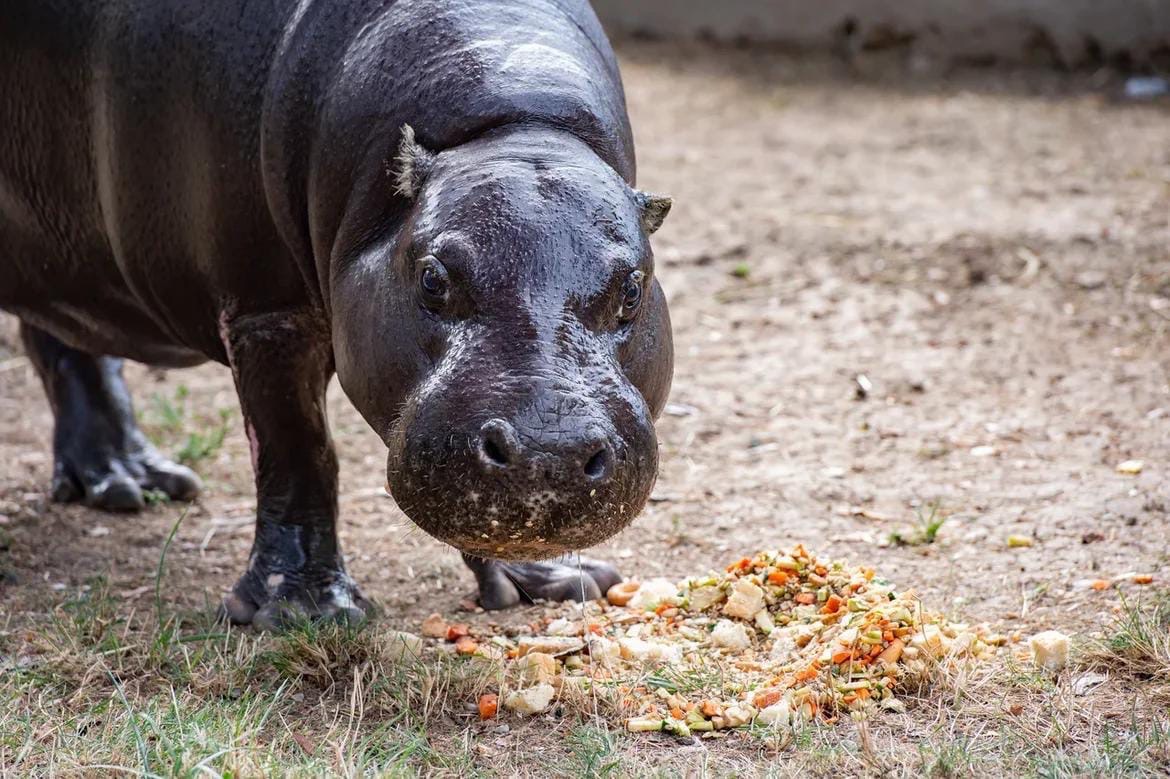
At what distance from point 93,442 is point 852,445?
268 cm

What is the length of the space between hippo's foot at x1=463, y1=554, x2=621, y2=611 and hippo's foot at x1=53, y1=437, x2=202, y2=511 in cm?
148

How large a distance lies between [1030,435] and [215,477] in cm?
296

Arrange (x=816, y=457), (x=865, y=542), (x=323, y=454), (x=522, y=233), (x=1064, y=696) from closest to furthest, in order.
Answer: (x=522, y=233), (x=1064, y=696), (x=323, y=454), (x=865, y=542), (x=816, y=457)

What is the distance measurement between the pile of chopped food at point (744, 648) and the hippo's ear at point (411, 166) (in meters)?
1.16

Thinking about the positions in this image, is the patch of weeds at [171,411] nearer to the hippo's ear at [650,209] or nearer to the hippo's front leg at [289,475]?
the hippo's front leg at [289,475]

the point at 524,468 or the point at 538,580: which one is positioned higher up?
the point at 524,468

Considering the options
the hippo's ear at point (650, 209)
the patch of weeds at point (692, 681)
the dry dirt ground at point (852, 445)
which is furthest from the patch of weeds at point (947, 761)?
the hippo's ear at point (650, 209)

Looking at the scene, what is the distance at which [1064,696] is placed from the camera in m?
3.37

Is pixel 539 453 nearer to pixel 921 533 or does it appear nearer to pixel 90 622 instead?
pixel 90 622

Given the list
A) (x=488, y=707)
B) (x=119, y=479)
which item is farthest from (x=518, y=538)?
(x=119, y=479)

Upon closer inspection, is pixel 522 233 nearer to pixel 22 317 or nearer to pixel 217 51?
pixel 217 51

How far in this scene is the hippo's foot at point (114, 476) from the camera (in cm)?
513

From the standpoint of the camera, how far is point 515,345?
9.75ft

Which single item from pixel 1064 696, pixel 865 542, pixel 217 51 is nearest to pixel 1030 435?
pixel 865 542
